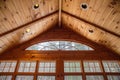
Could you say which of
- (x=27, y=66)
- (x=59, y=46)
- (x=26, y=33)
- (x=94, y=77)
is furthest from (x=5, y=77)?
(x=94, y=77)

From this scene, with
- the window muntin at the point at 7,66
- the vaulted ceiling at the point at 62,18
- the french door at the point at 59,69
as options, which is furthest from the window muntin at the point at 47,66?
the vaulted ceiling at the point at 62,18

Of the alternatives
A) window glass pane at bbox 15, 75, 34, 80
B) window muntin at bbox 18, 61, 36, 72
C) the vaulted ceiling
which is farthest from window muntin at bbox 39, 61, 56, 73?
the vaulted ceiling

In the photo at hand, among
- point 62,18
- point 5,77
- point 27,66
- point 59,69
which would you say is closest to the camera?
point 5,77

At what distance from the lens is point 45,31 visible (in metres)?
5.42

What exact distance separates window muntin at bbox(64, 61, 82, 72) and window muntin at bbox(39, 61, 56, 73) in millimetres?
395

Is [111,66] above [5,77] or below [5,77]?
above

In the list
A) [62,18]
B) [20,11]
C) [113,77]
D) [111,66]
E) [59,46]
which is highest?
[62,18]

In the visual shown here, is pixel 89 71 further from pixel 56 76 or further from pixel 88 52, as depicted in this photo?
pixel 56 76

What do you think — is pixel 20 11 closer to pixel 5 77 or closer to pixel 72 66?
pixel 5 77

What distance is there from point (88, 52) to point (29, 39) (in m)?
2.24

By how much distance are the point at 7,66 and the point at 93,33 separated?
3105mm

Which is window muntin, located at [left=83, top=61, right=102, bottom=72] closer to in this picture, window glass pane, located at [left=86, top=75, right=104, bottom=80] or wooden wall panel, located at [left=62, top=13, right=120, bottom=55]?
window glass pane, located at [left=86, top=75, right=104, bottom=80]

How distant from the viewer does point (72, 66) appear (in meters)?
4.44

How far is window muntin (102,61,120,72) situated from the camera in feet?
14.2
